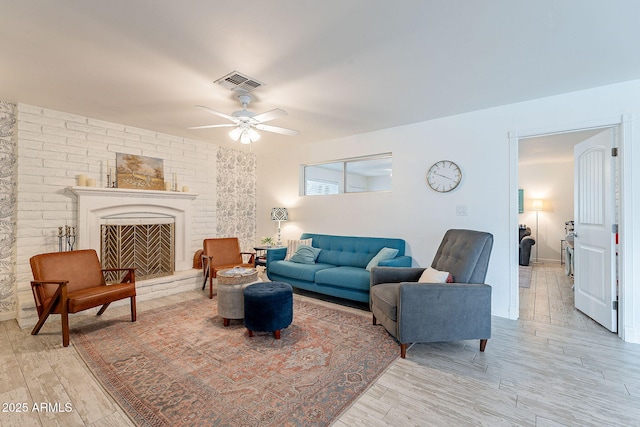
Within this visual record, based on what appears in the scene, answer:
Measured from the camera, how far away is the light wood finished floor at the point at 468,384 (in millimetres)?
1736

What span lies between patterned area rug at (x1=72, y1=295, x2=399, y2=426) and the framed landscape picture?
200 centimetres

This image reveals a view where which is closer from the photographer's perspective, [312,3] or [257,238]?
[312,3]

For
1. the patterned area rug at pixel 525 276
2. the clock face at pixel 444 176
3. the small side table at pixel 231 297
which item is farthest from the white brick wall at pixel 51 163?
the patterned area rug at pixel 525 276

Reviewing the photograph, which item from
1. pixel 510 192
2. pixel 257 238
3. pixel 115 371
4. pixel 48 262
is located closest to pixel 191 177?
pixel 257 238

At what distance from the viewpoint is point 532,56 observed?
7.55 ft

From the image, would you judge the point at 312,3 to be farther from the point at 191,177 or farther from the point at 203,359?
the point at 191,177

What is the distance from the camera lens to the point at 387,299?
2.67 m

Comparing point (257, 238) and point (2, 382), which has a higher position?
point (257, 238)

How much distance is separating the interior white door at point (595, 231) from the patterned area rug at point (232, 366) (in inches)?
92.7

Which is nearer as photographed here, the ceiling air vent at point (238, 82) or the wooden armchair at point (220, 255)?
the ceiling air vent at point (238, 82)

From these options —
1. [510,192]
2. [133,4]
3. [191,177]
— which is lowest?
[510,192]

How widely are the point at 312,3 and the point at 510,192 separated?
2928 mm

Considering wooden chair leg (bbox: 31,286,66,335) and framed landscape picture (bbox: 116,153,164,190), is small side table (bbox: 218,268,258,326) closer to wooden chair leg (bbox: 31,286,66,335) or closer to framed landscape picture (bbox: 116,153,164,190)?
wooden chair leg (bbox: 31,286,66,335)

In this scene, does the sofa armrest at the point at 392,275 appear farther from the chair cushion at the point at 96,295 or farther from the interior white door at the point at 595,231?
the chair cushion at the point at 96,295
